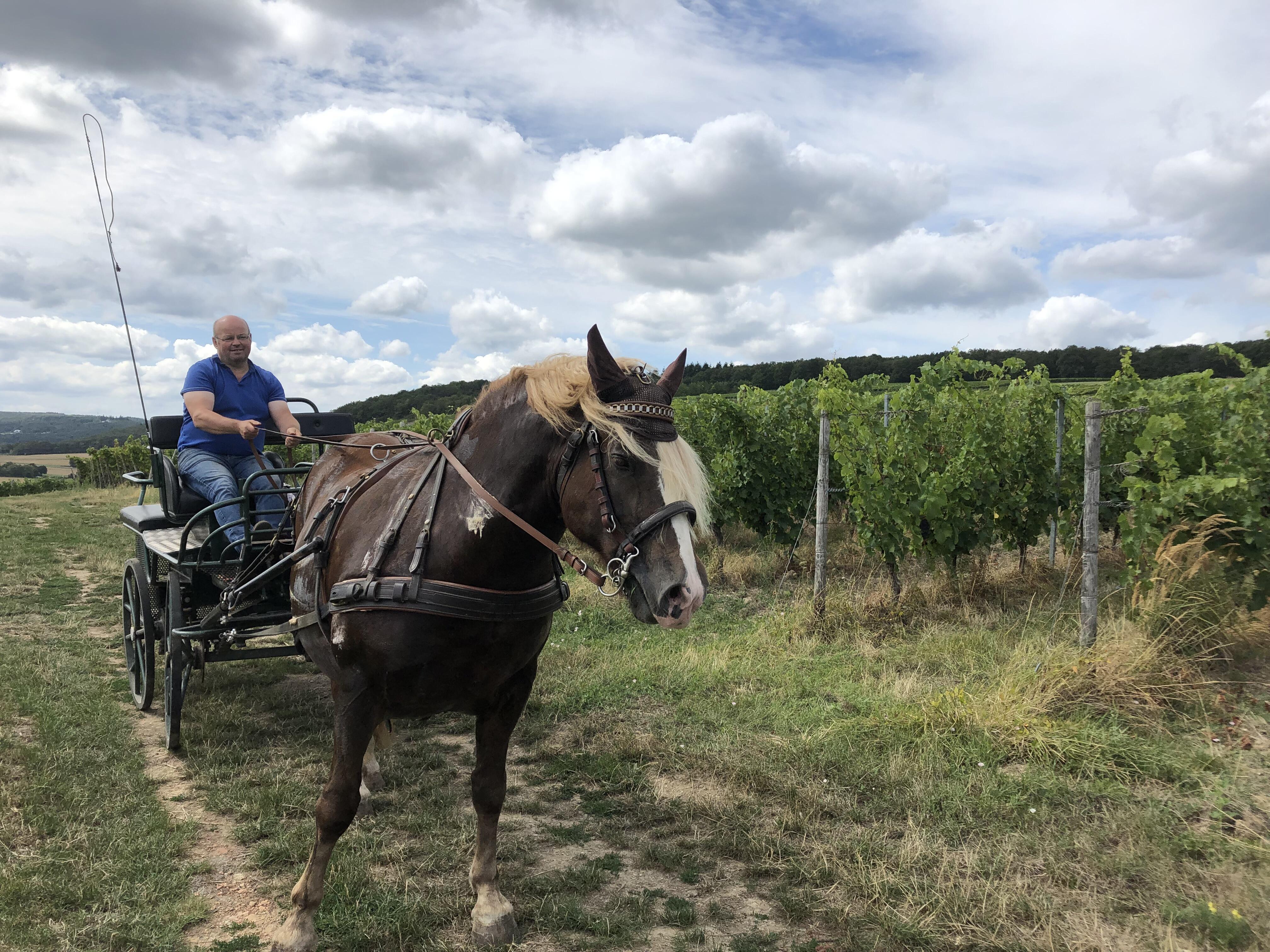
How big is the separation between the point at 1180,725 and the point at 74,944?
5401 millimetres

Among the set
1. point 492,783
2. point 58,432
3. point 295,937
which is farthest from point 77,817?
point 58,432

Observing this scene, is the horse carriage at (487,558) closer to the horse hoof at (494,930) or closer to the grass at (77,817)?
the horse hoof at (494,930)

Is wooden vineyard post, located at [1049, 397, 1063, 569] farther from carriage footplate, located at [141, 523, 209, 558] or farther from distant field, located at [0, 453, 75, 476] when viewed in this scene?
distant field, located at [0, 453, 75, 476]

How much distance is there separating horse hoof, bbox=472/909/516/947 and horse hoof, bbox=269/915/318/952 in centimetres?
59

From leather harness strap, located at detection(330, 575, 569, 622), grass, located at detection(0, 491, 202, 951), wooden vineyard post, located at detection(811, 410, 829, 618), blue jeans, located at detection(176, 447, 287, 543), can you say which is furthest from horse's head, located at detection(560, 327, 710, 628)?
wooden vineyard post, located at detection(811, 410, 829, 618)

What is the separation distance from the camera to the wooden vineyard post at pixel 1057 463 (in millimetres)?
7504

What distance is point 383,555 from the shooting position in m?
2.63

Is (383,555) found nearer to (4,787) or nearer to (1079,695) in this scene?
(4,787)

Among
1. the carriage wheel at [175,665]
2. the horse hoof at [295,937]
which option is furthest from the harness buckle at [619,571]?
the carriage wheel at [175,665]

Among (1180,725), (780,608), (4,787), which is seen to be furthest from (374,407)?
(1180,725)

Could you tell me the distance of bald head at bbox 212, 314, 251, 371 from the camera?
4.57 metres

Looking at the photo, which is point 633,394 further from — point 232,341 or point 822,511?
point 822,511

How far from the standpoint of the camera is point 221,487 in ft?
14.4

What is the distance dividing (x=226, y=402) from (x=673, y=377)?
11.2 feet
